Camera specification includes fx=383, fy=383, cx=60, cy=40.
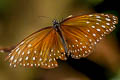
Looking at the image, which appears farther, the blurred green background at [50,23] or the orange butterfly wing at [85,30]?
the blurred green background at [50,23]

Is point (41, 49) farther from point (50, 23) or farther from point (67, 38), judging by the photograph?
point (50, 23)

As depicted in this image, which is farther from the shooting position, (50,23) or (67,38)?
(50,23)

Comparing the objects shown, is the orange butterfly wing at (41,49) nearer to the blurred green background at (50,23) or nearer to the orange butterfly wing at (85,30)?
the orange butterfly wing at (85,30)

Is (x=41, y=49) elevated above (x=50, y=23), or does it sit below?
below

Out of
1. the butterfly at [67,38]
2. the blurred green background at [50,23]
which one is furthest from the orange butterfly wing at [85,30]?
the blurred green background at [50,23]

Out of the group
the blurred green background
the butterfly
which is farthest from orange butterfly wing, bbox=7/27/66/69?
the blurred green background

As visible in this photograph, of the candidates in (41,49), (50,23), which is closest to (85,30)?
(41,49)
